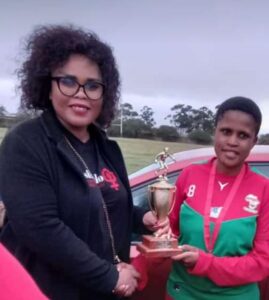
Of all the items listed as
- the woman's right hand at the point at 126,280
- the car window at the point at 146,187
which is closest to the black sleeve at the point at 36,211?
the woman's right hand at the point at 126,280

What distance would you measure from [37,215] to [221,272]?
79 centimetres

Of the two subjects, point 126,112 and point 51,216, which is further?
point 126,112

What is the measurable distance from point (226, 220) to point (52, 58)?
3.06 feet

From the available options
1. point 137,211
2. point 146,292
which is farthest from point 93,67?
point 146,292

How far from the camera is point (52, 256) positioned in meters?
2.10

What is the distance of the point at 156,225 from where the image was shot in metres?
2.54

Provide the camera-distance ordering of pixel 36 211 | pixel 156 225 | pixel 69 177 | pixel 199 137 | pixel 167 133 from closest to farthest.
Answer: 1. pixel 36 211
2. pixel 69 177
3. pixel 156 225
4. pixel 199 137
5. pixel 167 133

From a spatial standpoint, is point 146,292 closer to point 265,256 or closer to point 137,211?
point 137,211

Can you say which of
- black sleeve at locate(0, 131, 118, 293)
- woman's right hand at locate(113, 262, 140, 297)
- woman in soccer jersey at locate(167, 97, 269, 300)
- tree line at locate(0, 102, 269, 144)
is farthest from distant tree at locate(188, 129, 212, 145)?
black sleeve at locate(0, 131, 118, 293)

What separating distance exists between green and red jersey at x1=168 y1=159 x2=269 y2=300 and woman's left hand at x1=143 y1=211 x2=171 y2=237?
7 centimetres

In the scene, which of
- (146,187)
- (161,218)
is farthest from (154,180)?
(161,218)

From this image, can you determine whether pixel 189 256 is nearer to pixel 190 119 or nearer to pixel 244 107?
pixel 244 107

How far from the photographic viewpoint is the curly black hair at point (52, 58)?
7.59 ft

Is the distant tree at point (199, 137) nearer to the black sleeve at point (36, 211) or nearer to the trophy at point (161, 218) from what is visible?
the trophy at point (161, 218)
